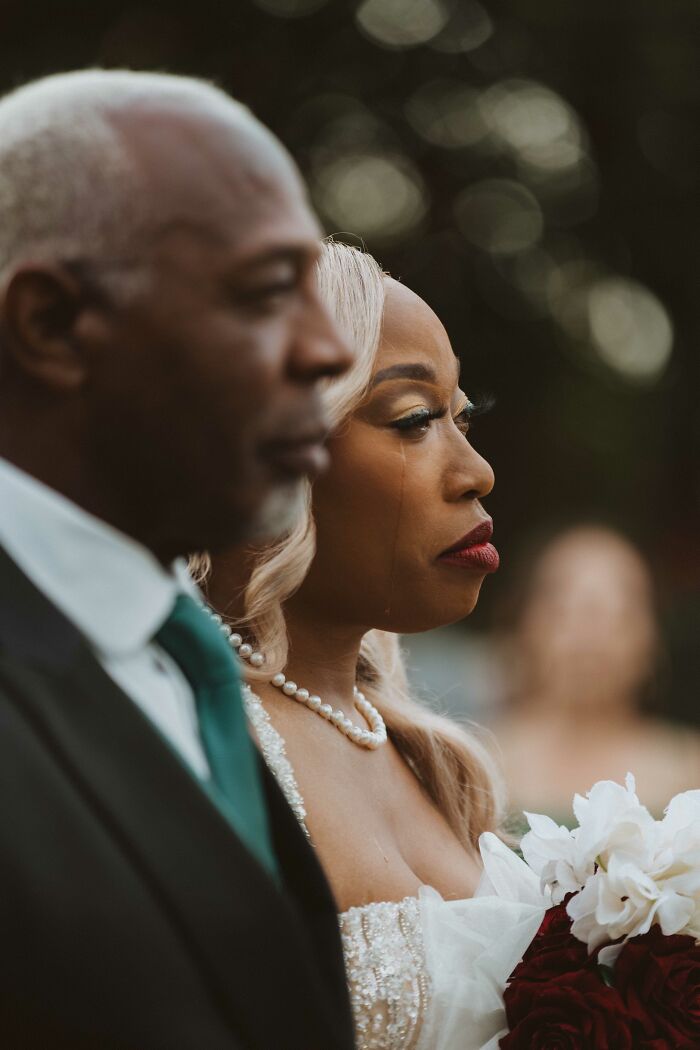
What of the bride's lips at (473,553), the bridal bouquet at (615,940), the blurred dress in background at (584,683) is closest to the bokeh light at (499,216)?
the blurred dress in background at (584,683)

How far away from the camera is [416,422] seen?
2.65m

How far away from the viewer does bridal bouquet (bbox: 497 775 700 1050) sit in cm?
223

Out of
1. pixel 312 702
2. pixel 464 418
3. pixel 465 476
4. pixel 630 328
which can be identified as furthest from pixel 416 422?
pixel 630 328

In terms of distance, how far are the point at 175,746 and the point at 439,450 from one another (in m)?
1.27

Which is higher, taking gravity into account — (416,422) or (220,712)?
(220,712)

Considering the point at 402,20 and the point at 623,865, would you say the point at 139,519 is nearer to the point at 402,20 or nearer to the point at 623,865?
the point at 623,865

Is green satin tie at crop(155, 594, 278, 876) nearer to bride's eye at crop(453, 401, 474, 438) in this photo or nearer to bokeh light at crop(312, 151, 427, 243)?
bride's eye at crop(453, 401, 474, 438)

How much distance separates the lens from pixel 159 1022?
1.32 m

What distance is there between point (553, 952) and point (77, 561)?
125 cm

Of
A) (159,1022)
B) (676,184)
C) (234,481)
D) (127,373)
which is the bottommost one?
(676,184)

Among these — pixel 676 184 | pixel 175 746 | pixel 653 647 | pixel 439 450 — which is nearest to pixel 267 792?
pixel 175 746

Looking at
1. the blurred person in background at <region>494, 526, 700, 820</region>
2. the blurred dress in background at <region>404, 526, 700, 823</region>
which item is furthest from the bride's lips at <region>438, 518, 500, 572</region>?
the blurred person in background at <region>494, 526, 700, 820</region>

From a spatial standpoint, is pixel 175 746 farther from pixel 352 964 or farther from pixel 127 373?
pixel 352 964

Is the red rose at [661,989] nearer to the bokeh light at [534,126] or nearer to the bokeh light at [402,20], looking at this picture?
the bokeh light at [402,20]
